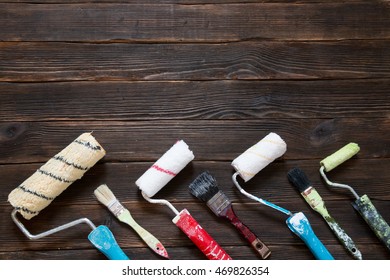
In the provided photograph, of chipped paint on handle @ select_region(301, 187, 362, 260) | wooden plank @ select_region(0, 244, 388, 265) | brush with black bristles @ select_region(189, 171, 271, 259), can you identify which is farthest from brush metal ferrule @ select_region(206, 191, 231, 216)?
chipped paint on handle @ select_region(301, 187, 362, 260)

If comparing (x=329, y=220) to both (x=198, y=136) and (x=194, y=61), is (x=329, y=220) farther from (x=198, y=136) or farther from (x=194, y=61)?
(x=194, y=61)

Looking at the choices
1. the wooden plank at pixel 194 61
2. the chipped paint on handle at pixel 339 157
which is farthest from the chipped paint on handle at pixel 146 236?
the chipped paint on handle at pixel 339 157

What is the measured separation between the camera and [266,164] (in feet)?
4.82

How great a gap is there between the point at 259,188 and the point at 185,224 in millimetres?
221

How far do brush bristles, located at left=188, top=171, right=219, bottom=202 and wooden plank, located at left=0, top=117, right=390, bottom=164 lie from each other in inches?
2.9

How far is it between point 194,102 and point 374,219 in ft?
1.80

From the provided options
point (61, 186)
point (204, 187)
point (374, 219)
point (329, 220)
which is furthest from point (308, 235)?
point (61, 186)

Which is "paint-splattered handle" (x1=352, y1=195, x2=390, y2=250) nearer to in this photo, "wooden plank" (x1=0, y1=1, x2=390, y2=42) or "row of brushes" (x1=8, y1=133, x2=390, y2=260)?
"row of brushes" (x1=8, y1=133, x2=390, y2=260)

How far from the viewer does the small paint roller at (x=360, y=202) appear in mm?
1453

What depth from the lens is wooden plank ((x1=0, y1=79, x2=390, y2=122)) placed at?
151 cm

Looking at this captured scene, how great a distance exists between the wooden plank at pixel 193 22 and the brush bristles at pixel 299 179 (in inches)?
14.6

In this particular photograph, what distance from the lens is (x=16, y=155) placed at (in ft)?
4.89

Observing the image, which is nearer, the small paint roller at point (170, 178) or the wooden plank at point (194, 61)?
the small paint roller at point (170, 178)

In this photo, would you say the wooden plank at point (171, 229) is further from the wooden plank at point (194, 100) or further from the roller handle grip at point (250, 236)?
the wooden plank at point (194, 100)
